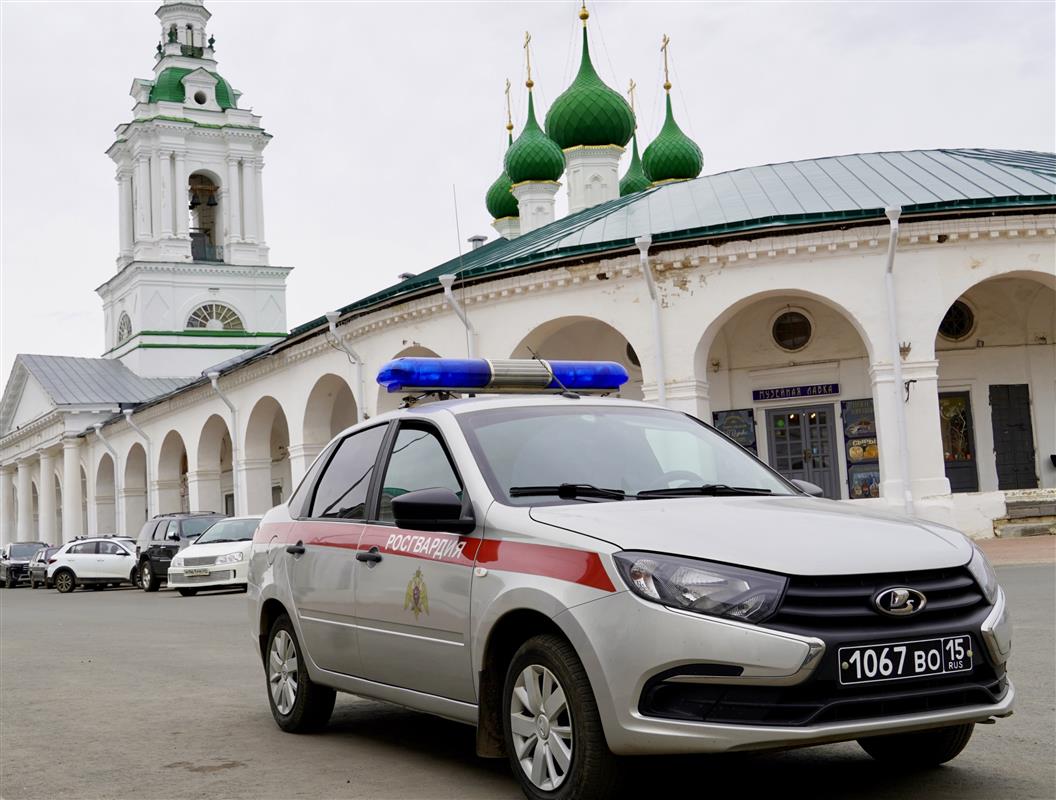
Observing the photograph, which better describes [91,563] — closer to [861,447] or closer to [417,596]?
[861,447]

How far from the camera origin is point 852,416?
24750 mm

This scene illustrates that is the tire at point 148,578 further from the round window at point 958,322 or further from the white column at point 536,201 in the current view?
the round window at point 958,322

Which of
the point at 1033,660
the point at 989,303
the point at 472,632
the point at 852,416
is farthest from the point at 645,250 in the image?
the point at 472,632

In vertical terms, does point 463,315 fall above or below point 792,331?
above

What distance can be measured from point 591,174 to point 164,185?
29.2 metres

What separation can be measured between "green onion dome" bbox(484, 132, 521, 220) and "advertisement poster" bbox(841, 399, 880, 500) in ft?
77.8

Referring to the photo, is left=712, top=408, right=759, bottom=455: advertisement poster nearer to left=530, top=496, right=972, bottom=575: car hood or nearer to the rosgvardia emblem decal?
the rosgvardia emblem decal

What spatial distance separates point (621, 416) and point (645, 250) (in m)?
16.8

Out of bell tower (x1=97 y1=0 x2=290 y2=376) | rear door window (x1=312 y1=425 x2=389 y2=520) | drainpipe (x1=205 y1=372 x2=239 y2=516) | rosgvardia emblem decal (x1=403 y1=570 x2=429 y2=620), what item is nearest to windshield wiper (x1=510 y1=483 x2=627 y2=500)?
rosgvardia emblem decal (x1=403 y1=570 x2=429 y2=620)

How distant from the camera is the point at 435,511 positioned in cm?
541

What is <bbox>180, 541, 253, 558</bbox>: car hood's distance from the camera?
24.0 metres

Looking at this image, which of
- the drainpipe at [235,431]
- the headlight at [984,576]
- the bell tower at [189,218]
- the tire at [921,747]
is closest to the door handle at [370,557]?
the tire at [921,747]

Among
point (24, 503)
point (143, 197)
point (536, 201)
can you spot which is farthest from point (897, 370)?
point (24, 503)

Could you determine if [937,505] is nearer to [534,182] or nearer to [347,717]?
[347,717]
